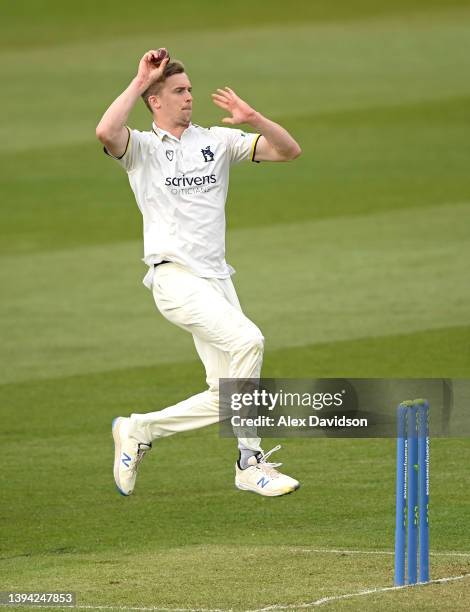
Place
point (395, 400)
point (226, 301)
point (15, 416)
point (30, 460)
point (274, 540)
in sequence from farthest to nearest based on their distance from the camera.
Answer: point (15, 416) < point (30, 460) < point (395, 400) < point (274, 540) < point (226, 301)

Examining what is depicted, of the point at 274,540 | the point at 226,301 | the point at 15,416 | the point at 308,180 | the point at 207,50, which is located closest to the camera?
the point at 226,301

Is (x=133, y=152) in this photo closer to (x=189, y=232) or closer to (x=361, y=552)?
(x=189, y=232)

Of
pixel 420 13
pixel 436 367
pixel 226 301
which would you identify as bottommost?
pixel 226 301

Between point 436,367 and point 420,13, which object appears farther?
point 420,13

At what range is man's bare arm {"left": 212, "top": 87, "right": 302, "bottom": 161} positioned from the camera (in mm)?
9305

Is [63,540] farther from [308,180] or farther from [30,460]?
[308,180]

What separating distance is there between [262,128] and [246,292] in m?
10.3

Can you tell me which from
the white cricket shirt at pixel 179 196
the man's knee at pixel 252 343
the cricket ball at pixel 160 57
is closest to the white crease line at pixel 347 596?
the man's knee at pixel 252 343

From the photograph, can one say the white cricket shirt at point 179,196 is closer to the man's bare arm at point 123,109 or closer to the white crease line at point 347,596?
the man's bare arm at point 123,109

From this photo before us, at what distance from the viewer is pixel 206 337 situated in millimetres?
9453

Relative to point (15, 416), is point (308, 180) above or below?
above

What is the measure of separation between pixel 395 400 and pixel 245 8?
29.7 m

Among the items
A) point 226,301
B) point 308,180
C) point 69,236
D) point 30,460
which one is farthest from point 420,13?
point 226,301

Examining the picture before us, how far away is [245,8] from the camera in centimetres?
4006
